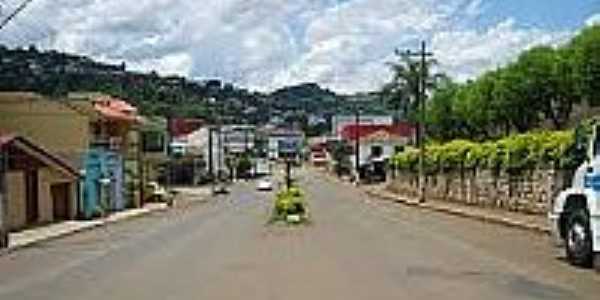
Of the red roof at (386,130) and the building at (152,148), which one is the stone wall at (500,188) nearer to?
the building at (152,148)

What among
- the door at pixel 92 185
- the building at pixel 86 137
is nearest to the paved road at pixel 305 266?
the building at pixel 86 137

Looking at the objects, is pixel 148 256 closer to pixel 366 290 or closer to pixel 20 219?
pixel 366 290

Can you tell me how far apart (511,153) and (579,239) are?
1147 inches

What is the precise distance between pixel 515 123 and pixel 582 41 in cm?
1452

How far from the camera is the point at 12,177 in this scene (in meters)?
53.4

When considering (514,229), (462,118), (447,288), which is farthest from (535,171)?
(462,118)

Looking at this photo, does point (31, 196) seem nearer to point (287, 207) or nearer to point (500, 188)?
point (287, 207)

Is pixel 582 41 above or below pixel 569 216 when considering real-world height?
above

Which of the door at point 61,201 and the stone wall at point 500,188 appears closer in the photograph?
the stone wall at point 500,188

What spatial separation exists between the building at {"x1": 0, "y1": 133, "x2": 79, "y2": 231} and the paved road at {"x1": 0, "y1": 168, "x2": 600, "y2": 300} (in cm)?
1056

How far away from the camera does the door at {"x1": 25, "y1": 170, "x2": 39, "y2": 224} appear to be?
56.9 meters

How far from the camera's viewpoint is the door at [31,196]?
5694 centimetres

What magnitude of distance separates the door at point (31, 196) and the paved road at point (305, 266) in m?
14.2

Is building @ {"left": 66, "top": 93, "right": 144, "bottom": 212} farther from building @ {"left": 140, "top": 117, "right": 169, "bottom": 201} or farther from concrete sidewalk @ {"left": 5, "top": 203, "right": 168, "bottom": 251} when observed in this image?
building @ {"left": 140, "top": 117, "right": 169, "bottom": 201}
